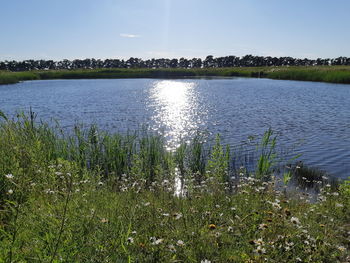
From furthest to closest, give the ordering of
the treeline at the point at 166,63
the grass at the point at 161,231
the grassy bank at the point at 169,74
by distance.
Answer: the treeline at the point at 166,63 < the grassy bank at the point at 169,74 < the grass at the point at 161,231

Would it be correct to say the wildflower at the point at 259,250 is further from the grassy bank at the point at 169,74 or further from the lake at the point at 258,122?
the grassy bank at the point at 169,74

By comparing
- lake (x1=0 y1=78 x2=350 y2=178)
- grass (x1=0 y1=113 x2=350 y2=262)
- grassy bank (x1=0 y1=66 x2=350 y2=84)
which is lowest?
lake (x1=0 y1=78 x2=350 y2=178)

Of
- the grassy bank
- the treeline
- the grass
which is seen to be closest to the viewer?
the grass

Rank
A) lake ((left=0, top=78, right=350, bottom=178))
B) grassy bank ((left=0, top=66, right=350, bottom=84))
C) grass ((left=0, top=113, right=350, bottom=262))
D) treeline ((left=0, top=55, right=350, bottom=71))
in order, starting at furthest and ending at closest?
treeline ((left=0, top=55, right=350, bottom=71)) < grassy bank ((left=0, top=66, right=350, bottom=84)) < lake ((left=0, top=78, right=350, bottom=178)) < grass ((left=0, top=113, right=350, bottom=262))

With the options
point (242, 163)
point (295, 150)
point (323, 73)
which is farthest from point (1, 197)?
point (323, 73)

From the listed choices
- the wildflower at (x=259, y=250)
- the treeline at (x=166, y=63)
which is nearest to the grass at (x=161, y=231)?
the wildflower at (x=259, y=250)

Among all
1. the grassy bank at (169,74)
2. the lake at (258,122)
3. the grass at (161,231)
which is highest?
the grassy bank at (169,74)

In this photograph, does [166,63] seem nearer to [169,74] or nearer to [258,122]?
[169,74]

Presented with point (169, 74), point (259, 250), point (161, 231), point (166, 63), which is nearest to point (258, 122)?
point (161, 231)

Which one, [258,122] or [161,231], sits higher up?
[161,231]

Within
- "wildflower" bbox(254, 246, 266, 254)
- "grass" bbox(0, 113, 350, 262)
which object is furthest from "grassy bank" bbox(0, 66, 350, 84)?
"wildflower" bbox(254, 246, 266, 254)

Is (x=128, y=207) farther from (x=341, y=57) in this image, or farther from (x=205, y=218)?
(x=341, y=57)

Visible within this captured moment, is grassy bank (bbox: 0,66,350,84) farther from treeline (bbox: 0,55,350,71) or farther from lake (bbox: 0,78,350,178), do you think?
treeline (bbox: 0,55,350,71)

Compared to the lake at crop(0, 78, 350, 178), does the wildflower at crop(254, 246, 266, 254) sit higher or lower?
higher
